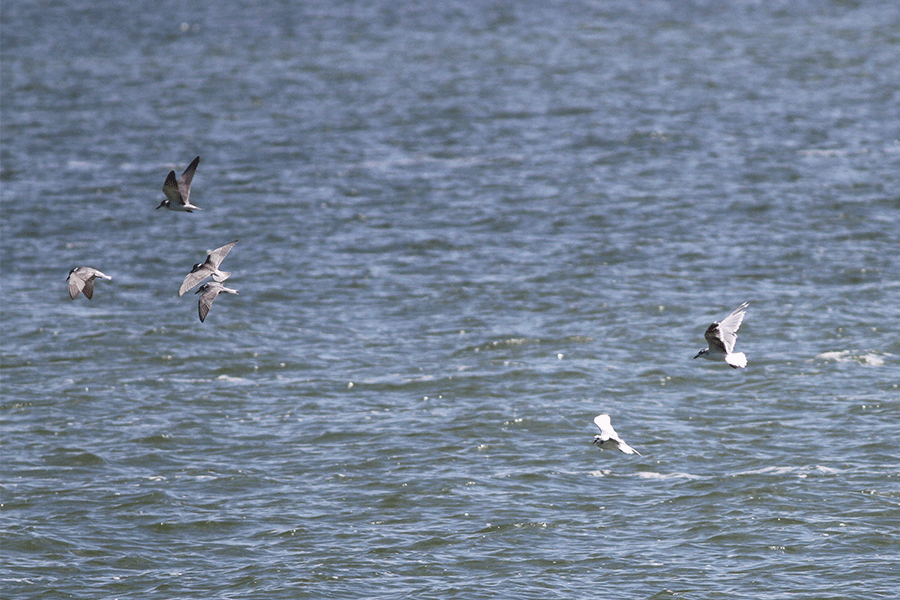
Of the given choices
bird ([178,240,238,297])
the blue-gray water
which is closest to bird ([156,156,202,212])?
bird ([178,240,238,297])

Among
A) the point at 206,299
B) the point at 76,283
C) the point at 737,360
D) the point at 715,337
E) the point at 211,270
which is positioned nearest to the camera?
the point at 737,360

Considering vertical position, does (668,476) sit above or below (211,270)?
below

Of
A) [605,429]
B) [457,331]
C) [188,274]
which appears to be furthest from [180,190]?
[457,331]

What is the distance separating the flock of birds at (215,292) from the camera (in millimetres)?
16672

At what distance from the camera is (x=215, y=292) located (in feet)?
57.4

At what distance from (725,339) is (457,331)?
392 inches

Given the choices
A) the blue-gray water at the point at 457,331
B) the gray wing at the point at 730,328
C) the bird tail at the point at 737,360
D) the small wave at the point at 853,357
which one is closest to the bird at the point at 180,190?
the blue-gray water at the point at 457,331

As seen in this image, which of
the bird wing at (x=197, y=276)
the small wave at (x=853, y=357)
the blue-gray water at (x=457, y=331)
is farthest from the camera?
the small wave at (x=853, y=357)

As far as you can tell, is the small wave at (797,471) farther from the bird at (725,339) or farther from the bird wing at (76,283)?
the bird wing at (76,283)

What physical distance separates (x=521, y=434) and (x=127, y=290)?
11.3m

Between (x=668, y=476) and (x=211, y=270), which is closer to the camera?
(x=211, y=270)

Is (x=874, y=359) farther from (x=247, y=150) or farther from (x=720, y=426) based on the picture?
(x=247, y=150)

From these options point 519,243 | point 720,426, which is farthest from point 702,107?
point 720,426

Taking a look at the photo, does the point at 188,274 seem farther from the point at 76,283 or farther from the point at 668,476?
the point at 668,476
